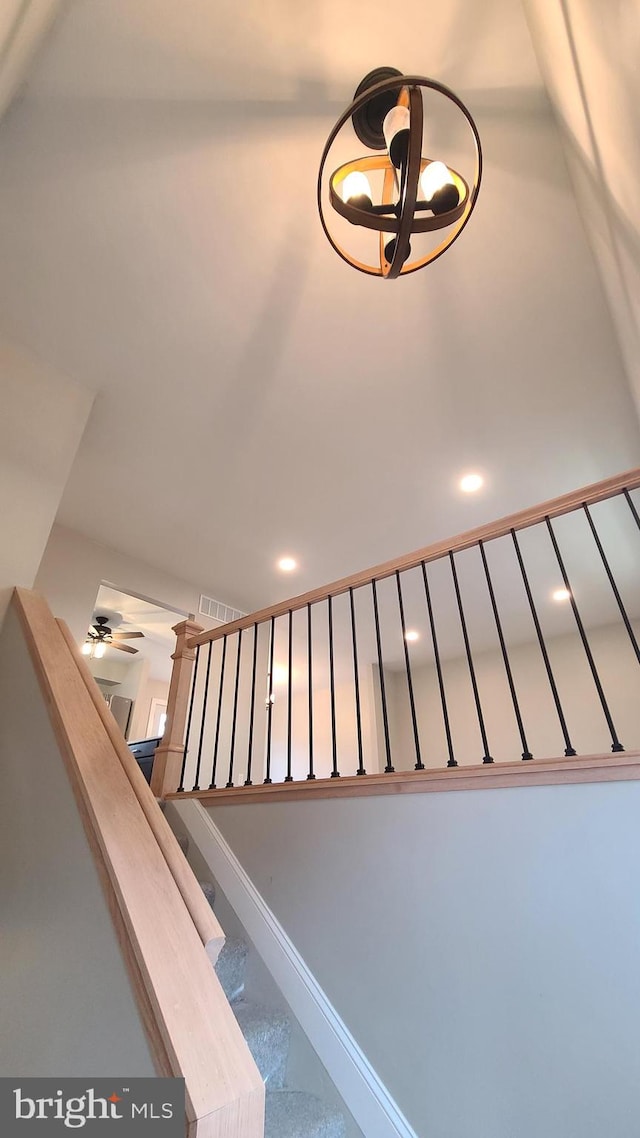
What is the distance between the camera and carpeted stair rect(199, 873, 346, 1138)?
1.39 meters

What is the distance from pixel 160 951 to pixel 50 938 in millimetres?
439

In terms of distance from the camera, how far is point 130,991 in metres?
0.78

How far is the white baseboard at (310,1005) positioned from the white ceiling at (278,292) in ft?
7.34

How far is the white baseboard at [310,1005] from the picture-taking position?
58.7 inches

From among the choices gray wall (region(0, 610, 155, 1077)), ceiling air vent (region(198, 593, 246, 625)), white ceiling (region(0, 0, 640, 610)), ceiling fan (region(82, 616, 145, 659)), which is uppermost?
white ceiling (region(0, 0, 640, 610))

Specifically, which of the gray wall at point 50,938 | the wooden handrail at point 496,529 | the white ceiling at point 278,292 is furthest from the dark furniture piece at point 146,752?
the gray wall at point 50,938

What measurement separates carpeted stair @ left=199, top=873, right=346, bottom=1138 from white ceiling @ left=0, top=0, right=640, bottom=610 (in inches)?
102

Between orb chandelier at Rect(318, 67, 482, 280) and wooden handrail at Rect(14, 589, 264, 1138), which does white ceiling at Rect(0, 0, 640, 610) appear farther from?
wooden handrail at Rect(14, 589, 264, 1138)

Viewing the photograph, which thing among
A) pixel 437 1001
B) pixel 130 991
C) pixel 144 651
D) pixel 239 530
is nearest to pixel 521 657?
pixel 239 530

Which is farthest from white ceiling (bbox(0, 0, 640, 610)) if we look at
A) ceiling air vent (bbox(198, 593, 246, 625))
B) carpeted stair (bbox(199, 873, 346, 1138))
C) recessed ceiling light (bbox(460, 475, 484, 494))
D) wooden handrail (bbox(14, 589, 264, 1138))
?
carpeted stair (bbox(199, 873, 346, 1138))

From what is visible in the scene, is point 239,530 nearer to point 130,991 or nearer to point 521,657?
point 130,991

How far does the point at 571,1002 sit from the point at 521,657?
4.97 m

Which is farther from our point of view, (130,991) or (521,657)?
(521,657)

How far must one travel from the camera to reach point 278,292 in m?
2.37
